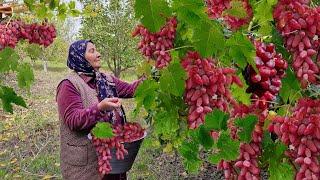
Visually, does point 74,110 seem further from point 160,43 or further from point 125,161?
point 160,43

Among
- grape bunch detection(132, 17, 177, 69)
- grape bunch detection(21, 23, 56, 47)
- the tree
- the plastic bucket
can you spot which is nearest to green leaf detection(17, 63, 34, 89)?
grape bunch detection(21, 23, 56, 47)

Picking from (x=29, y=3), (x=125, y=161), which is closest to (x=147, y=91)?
(x=29, y=3)

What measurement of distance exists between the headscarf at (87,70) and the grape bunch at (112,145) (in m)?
A: 0.14

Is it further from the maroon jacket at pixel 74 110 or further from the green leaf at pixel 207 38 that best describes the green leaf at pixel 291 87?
the maroon jacket at pixel 74 110

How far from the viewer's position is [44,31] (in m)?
2.49

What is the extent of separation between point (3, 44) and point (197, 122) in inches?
48.8

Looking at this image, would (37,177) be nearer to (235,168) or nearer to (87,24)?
(235,168)

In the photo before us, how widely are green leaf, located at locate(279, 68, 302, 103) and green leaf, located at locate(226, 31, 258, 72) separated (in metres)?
0.17

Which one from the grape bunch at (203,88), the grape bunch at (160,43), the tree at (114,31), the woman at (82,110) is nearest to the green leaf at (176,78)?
the grape bunch at (203,88)

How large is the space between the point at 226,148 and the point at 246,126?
0.09m

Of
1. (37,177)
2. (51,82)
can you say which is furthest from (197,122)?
(51,82)

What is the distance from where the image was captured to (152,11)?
100 cm

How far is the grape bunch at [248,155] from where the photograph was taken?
1231 millimetres

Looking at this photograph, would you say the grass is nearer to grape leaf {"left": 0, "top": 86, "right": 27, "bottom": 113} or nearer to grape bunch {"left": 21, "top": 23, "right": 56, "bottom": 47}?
grape bunch {"left": 21, "top": 23, "right": 56, "bottom": 47}
